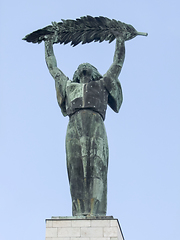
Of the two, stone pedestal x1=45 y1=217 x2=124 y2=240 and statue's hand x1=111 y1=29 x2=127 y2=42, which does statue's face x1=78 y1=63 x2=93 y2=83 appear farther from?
stone pedestal x1=45 y1=217 x2=124 y2=240

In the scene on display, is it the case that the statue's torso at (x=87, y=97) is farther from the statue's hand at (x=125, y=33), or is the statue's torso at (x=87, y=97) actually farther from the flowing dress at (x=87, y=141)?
the statue's hand at (x=125, y=33)

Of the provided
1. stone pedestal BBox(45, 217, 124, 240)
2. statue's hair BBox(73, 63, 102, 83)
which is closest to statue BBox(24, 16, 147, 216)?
statue's hair BBox(73, 63, 102, 83)

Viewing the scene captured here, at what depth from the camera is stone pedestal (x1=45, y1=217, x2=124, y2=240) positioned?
1756cm

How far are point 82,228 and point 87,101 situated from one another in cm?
417

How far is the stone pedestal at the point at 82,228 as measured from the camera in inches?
691

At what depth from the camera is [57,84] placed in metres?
20.9

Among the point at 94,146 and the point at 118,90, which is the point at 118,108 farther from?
the point at 94,146

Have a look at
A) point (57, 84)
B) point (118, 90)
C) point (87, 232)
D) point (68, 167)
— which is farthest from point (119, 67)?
point (87, 232)

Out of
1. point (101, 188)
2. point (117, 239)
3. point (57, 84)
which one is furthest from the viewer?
point (57, 84)

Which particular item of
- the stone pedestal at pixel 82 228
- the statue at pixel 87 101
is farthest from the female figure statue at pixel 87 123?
the stone pedestal at pixel 82 228

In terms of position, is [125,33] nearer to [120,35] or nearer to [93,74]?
[120,35]

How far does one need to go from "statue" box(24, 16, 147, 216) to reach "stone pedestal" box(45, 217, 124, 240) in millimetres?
746

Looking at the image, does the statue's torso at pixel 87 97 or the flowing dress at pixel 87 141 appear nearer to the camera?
the flowing dress at pixel 87 141

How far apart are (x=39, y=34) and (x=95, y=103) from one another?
3633mm
